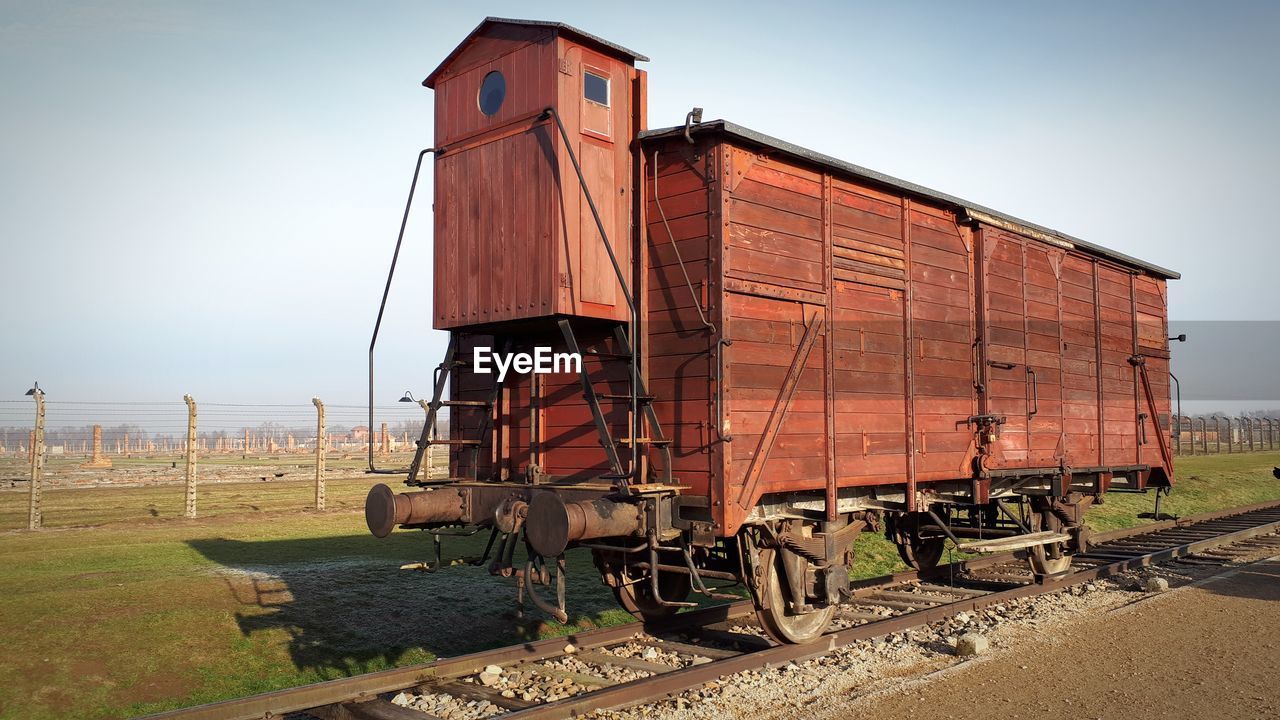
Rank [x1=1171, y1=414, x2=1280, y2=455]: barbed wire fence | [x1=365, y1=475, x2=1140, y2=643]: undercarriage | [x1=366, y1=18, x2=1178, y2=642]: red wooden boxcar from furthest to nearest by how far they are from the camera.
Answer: [x1=1171, y1=414, x2=1280, y2=455]: barbed wire fence < [x1=366, y1=18, x2=1178, y2=642]: red wooden boxcar < [x1=365, y1=475, x2=1140, y2=643]: undercarriage

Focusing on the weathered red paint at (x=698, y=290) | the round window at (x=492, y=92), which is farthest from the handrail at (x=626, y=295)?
the round window at (x=492, y=92)

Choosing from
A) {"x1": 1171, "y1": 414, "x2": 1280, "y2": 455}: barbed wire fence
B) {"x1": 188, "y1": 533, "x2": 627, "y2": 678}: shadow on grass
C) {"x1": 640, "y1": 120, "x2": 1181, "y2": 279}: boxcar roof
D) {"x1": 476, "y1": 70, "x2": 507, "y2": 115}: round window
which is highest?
{"x1": 476, "y1": 70, "x2": 507, "y2": 115}: round window

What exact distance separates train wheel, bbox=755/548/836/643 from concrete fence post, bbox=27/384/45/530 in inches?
483

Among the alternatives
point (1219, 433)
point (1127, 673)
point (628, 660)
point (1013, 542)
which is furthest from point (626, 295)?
point (1219, 433)

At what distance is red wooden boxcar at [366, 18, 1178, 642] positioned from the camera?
684cm

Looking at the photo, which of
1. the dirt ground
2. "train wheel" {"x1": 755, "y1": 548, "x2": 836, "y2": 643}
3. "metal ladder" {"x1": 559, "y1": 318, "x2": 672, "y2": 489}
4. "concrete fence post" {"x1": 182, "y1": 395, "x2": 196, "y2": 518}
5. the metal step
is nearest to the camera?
the dirt ground

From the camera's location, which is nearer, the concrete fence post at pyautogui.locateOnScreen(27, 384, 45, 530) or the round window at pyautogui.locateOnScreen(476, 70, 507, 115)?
the round window at pyautogui.locateOnScreen(476, 70, 507, 115)

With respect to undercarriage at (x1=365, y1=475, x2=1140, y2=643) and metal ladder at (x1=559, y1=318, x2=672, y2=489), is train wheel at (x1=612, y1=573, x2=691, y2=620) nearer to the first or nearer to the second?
undercarriage at (x1=365, y1=475, x2=1140, y2=643)

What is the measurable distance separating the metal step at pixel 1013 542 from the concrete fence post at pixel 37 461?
13660 millimetres

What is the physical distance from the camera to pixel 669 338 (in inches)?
281

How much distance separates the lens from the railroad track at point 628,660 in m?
5.72

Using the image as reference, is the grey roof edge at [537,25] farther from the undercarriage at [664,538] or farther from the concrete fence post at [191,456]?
the concrete fence post at [191,456]

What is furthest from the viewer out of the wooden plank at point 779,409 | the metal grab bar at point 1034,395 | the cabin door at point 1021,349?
the metal grab bar at point 1034,395

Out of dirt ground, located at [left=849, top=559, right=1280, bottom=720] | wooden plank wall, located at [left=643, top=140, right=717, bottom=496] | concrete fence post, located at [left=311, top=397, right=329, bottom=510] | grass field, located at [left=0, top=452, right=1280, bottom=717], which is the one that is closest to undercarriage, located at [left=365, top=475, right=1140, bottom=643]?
wooden plank wall, located at [left=643, top=140, right=717, bottom=496]
